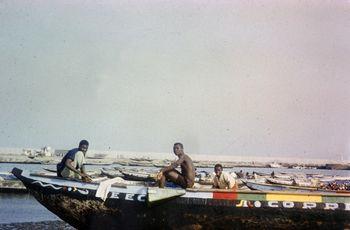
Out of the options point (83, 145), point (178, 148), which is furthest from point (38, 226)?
point (178, 148)

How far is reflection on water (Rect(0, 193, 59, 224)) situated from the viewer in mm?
17114

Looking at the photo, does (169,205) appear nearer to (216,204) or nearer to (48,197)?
(216,204)

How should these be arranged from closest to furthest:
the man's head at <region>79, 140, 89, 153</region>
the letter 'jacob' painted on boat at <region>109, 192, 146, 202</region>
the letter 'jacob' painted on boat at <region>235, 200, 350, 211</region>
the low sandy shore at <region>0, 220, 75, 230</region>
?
the letter 'jacob' painted on boat at <region>235, 200, 350, 211</region> → the letter 'jacob' painted on boat at <region>109, 192, 146, 202</region> → the man's head at <region>79, 140, 89, 153</region> → the low sandy shore at <region>0, 220, 75, 230</region>

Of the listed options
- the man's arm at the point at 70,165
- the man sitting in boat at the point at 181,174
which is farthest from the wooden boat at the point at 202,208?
the man sitting in boat at the point at 181,174

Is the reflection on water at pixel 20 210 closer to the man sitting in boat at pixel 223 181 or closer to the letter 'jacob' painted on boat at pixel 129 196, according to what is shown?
the letter 'jacob' painted on boat at pixel 129 196

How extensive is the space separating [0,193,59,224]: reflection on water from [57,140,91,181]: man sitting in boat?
19.4 ft

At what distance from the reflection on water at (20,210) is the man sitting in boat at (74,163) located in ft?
19.4

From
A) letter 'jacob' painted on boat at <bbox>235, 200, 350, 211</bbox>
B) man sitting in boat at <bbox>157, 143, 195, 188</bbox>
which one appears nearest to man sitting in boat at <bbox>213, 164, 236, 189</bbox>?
man sitting in boat at <bbox>157, 143, 195, 188</bbox>

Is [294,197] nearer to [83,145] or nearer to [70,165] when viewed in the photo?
[83,145]

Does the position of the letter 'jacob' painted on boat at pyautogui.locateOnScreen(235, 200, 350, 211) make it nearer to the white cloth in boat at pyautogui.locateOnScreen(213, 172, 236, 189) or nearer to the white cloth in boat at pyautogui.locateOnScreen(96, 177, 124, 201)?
the white cloth in boat at pyautogui.locateOnScreen(213, 172, 236, 189)

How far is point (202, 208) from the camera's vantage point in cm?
1062

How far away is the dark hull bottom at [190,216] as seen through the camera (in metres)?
10.4

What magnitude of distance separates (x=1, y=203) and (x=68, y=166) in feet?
36.8

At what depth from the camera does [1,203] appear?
20.7 meters
